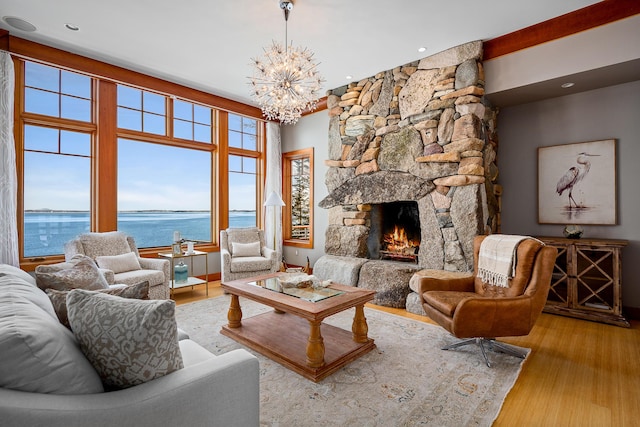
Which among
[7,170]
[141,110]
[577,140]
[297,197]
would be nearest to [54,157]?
[7,170]

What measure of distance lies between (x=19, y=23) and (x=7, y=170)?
4.94ft

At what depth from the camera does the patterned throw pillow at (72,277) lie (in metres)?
1.82

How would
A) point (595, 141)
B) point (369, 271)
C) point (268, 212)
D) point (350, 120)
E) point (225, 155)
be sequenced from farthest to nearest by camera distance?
point (268, 212)
point (225, 155)
point (350, 120)
point (369, 271)
point (595, 141)

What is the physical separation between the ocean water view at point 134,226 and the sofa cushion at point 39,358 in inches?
140

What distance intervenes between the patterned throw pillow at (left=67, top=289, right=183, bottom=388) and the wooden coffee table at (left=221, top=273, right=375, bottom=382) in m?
1.27

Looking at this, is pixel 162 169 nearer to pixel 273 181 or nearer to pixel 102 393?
pixel 273 181

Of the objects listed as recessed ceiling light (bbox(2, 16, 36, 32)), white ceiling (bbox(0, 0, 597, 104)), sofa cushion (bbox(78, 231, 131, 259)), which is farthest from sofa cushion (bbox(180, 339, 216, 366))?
recessed ceiling light (bbox(2, 16, 36, 32))

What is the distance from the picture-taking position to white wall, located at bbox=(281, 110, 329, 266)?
558 centimetres

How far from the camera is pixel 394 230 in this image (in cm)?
496

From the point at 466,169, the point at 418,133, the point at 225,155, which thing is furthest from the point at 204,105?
the point at 466,169

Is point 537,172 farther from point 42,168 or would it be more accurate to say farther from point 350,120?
point 42,168

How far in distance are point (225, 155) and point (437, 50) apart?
3.57 meters

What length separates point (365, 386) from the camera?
2195 millimetres

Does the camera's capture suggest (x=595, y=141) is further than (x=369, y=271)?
No
